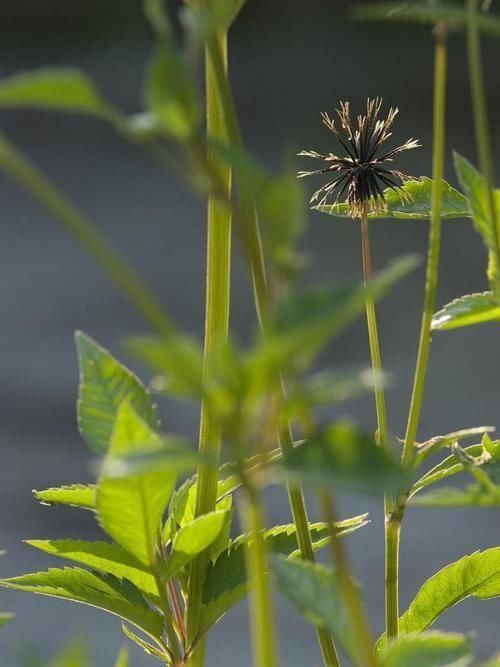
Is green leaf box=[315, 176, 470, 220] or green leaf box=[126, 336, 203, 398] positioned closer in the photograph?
green leaf box=[126, 336, 203, 398]

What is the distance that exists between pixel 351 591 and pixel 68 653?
1.1 inches

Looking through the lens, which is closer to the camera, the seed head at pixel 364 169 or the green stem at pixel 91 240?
the green stem at pixel 91 240

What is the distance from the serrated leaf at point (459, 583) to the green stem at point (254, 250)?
0.08ft

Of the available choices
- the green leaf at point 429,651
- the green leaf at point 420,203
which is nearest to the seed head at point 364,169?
the green leaf at point 420,203

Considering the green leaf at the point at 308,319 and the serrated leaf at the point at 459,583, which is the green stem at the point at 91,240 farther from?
the serrated leaf at the point at 459,583

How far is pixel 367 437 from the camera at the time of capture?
8 cm

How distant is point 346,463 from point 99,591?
0.10 m

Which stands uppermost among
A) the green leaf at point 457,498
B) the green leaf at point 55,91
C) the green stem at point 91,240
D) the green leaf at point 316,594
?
the green leaf at point 55,91

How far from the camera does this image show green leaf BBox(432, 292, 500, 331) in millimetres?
136

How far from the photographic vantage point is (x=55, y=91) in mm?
82

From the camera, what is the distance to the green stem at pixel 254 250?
0.09 meters

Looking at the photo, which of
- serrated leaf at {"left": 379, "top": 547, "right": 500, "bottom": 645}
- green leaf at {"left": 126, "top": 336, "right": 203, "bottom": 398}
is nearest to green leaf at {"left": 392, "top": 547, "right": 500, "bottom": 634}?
serrated leaf at {"left": 379, "top": 547, "right": 500, "bottom": 645}

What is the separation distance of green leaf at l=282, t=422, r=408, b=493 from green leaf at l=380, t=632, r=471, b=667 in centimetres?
3

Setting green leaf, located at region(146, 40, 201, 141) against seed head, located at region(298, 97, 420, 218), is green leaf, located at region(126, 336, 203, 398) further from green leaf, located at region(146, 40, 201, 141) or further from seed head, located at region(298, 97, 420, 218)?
seed head, located at region(298, 97, 420, 218)
